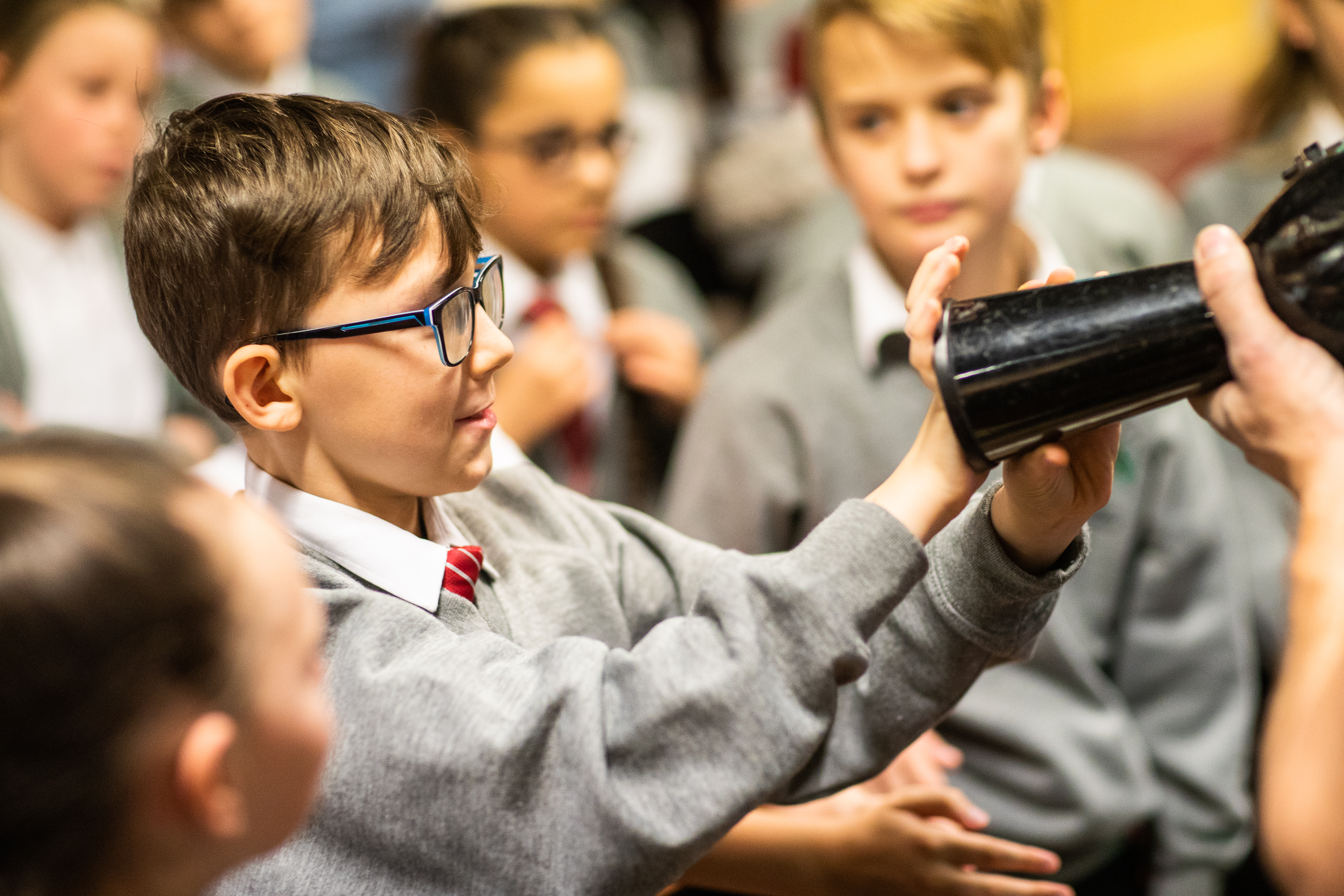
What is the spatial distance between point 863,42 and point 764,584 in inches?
31.0

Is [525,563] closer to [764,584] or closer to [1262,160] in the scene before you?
[764,584]

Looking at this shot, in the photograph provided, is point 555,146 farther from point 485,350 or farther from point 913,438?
point 485,350

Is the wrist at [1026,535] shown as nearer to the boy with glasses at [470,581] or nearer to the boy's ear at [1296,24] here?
the boy with glasses at [470,581]

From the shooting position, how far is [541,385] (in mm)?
1688

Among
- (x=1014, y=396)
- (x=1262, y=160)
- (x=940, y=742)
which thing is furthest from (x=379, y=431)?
(x=1262, y=160)

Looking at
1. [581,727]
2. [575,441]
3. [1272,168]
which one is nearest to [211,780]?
[581,727]

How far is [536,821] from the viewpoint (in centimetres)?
75

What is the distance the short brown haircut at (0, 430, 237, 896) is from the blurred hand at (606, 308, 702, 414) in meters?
1.19

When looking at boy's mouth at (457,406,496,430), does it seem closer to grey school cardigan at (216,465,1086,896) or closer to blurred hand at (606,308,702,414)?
grey school cardigan at (216,465,1086,896)

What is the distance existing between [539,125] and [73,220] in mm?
715

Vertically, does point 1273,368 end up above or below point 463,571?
above

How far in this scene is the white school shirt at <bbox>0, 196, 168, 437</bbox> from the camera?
180 centimetres

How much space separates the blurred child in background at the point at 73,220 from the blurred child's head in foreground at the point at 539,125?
0.45 metres

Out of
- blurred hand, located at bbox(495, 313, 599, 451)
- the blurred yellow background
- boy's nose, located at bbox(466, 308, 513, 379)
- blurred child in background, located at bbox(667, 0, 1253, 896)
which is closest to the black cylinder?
boy's nose, located at bbox(466, 308, 513, 379)
